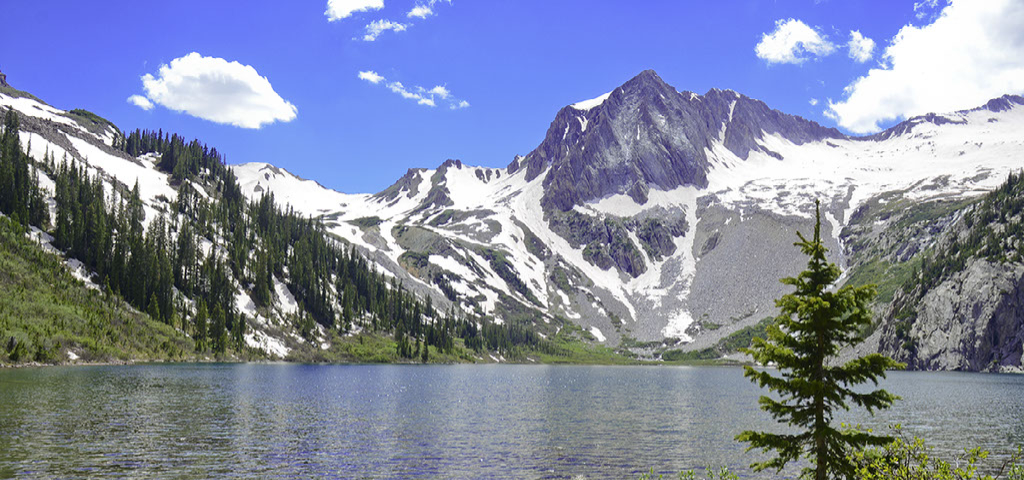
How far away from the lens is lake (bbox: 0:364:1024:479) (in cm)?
4566

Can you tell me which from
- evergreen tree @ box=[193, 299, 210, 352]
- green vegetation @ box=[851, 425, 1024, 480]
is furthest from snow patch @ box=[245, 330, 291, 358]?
green vegetation @ box=[851, 425, 1024, 480]

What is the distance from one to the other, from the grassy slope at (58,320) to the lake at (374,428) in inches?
757

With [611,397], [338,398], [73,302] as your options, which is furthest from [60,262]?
[611,397]

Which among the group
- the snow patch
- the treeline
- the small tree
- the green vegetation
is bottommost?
the snow patch

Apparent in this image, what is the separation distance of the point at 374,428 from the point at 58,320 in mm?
101412

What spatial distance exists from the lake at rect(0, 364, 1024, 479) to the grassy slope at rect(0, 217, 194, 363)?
19220 millimetres

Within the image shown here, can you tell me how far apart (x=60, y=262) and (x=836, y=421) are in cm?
16851

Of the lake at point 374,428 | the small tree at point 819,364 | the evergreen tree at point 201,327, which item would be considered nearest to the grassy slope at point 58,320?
the evergreen tree at point 201,327

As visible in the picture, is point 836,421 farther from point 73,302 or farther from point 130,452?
point 73,302

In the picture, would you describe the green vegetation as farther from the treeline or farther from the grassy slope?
the treeline

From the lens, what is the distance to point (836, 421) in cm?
7288

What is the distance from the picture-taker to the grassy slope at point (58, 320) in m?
119

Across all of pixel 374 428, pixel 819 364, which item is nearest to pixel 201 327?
pixel 374 428

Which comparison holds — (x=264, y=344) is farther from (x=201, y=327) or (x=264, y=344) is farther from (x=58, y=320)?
(x=58, y=320)
